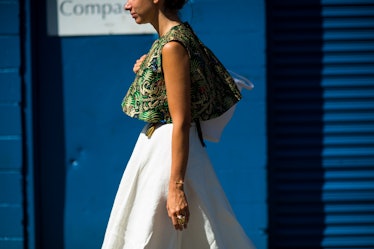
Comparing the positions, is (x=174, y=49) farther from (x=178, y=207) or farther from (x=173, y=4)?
(x=178, y=207)

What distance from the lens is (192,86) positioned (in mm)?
3139

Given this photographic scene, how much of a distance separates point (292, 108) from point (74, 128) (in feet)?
5.50

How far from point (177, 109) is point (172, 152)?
0.18 metres

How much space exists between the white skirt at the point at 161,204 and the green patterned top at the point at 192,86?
0.10 meters

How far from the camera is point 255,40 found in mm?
5262

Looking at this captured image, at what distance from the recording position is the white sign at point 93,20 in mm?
5348

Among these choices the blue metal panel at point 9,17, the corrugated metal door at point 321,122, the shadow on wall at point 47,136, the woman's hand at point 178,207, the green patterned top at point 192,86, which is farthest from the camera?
the corrugated metal door at point 321,122

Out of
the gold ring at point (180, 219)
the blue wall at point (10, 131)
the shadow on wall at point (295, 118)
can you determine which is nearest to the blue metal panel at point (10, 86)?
the blue wall at point (10, 131)

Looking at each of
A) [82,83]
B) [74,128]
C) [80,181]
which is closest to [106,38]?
[82,83]

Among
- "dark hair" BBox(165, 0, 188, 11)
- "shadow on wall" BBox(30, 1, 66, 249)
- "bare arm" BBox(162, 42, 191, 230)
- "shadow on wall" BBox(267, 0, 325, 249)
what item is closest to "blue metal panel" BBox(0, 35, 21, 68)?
"shadow on wall" BBox(30, 1, 66, 249)

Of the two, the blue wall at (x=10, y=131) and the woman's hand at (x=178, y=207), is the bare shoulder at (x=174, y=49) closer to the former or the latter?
the woman's hand at (x=178, y=207)

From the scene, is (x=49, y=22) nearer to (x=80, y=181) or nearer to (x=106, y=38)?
(x=106, y=38)

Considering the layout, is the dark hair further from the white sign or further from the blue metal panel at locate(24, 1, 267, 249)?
the white sign

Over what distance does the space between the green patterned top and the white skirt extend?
0.10 m
